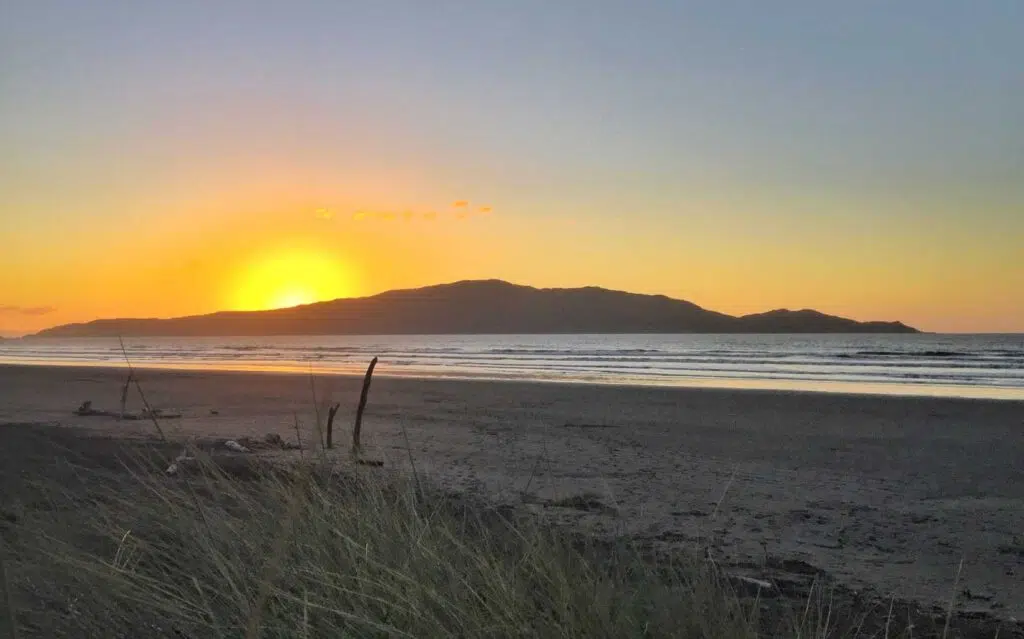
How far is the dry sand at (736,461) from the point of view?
21.1ft

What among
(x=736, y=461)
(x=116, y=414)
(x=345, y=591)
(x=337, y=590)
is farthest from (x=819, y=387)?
(x=345, y=591)

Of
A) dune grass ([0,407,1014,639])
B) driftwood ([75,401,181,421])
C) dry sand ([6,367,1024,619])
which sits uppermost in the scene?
dune grass ([0,407,1014,639])

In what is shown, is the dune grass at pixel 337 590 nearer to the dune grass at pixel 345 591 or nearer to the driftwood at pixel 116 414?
the dune grass at pixel 345 591

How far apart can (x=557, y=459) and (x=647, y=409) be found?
822 centimetres

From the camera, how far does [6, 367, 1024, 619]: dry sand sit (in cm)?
A: 644

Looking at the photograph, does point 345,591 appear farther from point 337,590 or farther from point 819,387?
point 819,387

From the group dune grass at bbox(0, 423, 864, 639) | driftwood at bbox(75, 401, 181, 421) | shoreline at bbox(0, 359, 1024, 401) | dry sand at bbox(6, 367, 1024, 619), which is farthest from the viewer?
shoreline at bbox(0, 359, 1024, 401)

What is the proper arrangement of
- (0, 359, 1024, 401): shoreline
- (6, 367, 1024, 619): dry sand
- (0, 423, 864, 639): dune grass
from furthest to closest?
(0, 359, 1024, 401): shoreline < (6, 367, 1024, 619): dry sand < (0, 423, 864, 639): dune grass

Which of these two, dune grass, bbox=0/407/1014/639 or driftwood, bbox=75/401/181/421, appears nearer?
dune grass, bbox=0/407/1014/639

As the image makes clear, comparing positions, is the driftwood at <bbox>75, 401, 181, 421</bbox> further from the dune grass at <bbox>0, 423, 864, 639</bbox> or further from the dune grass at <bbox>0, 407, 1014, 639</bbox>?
the dune grass at <bbox>0, 423, 864, 639</bbox>

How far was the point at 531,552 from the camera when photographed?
3324mm

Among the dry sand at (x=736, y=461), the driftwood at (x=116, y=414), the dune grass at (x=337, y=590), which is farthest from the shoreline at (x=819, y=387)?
the dune grass at (x=337, y=590)

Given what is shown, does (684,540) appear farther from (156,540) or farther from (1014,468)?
(1014,468)

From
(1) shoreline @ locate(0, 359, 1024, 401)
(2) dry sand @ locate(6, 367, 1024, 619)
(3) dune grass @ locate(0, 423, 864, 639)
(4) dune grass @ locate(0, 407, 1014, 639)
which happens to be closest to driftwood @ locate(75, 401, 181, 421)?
(2) dry sand @ locate(6, 367, 1024, 619)
